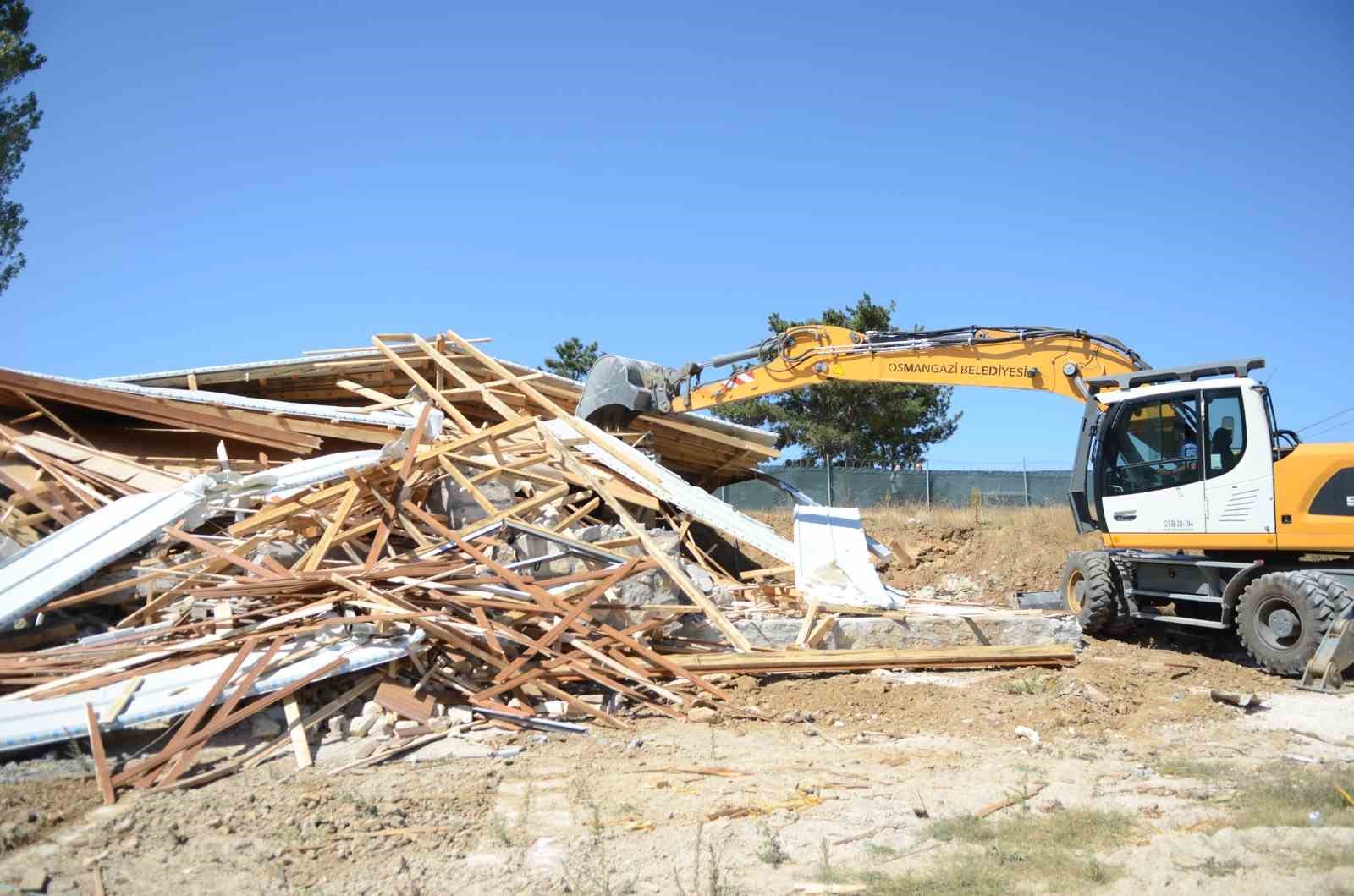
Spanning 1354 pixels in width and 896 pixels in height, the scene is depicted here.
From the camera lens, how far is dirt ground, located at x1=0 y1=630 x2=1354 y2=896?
424 cm

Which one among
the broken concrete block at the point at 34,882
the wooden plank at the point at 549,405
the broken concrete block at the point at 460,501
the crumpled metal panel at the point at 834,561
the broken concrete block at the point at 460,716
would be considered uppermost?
the wooden plank at the point at 549,405

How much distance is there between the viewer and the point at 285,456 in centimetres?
1164

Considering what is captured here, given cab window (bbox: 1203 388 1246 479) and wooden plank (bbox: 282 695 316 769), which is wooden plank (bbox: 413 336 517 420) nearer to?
wooden plank (bbox: 282 695 316 769)

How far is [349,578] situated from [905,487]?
64.9 ft

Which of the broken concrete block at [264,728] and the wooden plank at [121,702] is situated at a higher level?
the wooden plank at [121,702]

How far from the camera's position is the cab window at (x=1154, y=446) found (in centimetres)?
913

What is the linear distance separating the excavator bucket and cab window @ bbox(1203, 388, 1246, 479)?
594cm

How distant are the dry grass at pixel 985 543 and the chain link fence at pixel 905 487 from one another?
4.82m

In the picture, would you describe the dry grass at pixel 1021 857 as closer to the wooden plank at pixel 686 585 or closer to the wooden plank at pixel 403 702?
the wooden plank at pixel 686 585

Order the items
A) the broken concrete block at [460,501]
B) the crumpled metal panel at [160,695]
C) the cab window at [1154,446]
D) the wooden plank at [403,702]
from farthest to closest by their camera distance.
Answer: the broken concrete block at [460,501] < the cab window at [1154,446] < the wooden plank at [403,702] < the crumpled metal panel at [160,695]

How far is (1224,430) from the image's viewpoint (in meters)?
8.89

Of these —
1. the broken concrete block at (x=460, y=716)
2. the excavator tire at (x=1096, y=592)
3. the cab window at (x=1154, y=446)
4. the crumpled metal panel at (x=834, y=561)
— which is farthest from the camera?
the excavator tire at (x=1096, y=592)

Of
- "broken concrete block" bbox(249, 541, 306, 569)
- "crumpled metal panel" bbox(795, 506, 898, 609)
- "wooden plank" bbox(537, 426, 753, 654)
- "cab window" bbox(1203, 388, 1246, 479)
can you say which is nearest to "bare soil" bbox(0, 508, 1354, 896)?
"wooden plank" bbox(537, 426, 753, 654)


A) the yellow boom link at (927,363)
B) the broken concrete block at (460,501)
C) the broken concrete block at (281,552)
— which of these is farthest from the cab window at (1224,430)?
the broken concrete block at (281,552)
